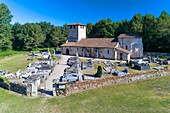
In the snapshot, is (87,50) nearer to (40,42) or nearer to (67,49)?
(67,49)

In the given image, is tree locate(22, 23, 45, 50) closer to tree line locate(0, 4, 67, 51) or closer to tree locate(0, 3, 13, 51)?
tree line locate(0, 4, 67, 51)

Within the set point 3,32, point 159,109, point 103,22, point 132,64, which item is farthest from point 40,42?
point 159,109

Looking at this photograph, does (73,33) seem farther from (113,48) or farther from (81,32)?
(113,48)

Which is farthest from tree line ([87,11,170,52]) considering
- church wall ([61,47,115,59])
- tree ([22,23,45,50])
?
tree ([22,23,45,50])

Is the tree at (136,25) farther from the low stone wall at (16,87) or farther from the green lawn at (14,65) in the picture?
the low stone wall at (16,87)

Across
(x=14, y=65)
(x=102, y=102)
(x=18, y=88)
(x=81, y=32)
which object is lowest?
(x=102, y=102)

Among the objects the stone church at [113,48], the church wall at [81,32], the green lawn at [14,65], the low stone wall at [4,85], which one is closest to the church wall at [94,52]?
the stone church at [113,48]

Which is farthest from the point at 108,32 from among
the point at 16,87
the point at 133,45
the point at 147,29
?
the point at 16,87
